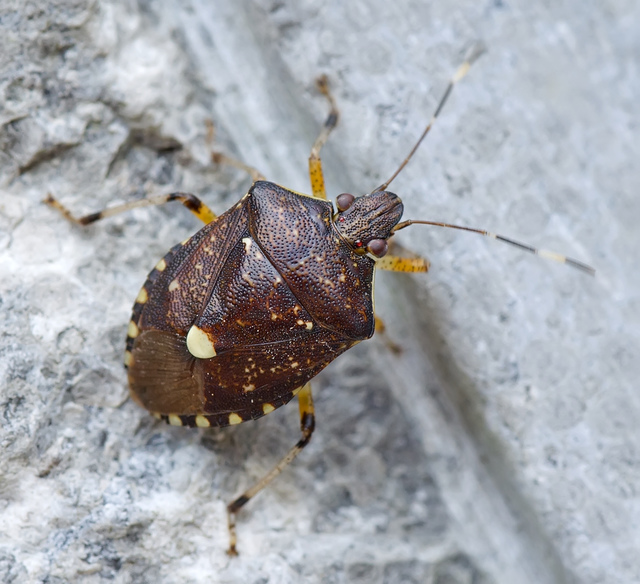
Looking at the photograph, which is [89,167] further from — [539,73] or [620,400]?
[620,400]

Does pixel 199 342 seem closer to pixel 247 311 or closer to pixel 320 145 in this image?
pixel 247 311

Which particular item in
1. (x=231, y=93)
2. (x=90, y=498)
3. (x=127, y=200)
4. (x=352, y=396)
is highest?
Result: (x=231, y=93)

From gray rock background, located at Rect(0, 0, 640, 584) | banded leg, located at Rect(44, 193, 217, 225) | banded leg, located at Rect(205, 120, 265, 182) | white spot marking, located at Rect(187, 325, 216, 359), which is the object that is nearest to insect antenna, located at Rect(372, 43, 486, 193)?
gray rock background, located at Rect(0, 0, 640, 584)

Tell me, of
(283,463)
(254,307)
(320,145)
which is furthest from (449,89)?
(283,463)

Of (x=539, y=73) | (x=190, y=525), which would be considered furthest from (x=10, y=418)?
(x=539, y=73)

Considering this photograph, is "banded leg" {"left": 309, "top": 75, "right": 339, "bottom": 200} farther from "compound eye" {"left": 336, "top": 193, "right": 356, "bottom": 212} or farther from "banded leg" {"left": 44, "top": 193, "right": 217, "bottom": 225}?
"banded leg" {"left": 44, "top": 193, "right": 217, "bottom": 225}

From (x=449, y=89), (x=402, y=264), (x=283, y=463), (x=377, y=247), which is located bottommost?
(x=283, y=463)
